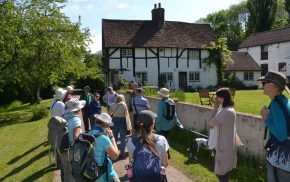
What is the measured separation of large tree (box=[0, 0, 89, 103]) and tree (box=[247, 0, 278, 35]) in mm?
46351

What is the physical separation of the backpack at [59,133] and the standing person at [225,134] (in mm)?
2765

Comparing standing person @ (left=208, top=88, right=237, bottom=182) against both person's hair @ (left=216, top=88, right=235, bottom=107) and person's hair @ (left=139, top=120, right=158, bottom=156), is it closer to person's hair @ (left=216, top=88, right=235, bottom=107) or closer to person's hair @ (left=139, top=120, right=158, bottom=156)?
person's hair @ (left=216, top=88, right=235, bottom=107)

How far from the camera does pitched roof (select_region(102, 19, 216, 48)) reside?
38219 millimetres

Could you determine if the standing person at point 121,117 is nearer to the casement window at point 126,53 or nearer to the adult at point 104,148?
the adult at point 104,148

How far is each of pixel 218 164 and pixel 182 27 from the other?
123 feet

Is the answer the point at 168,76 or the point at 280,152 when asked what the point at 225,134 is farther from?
the point at 168,76

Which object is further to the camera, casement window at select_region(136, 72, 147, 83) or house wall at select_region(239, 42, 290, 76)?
house wall at select_region(239, 42, 290, 76)

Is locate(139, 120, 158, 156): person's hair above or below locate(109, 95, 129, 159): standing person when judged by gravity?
above

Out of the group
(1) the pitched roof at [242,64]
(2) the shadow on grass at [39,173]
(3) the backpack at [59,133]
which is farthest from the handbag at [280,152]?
(1) the pitched roof at [242,64]

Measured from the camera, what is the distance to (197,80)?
40781mm

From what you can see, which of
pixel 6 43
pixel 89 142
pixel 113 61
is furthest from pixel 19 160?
pixel 113 61

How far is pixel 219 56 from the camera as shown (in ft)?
131

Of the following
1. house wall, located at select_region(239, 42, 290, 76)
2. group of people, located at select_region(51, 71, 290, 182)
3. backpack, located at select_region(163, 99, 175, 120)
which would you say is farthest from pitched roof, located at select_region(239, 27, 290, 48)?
group of people, located at select_region(51, 71, 290, 182)

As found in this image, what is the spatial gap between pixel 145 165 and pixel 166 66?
35104 mm
